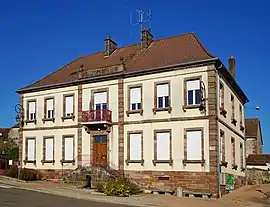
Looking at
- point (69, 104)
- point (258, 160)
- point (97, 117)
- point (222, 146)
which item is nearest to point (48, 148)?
point (69, 104)

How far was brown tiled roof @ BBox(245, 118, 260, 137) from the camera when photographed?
51362 millimetres

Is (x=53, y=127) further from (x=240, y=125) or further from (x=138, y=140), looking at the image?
(x=240, y=125)

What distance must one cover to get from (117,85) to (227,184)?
956 cm

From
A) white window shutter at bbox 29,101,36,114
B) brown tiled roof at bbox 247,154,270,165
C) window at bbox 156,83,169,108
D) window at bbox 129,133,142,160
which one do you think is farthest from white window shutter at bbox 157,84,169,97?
brown tiled roof at bbox 247,154,270,165

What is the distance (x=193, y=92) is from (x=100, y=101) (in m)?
6.98

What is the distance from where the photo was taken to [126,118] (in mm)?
25875

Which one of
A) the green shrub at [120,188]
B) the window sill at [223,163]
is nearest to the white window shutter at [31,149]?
the green shrub at [120,188]

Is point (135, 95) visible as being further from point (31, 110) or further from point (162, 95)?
point (31, 110)

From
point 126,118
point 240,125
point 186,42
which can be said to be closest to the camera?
point 126,118

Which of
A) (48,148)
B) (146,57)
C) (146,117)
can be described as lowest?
(48,148)

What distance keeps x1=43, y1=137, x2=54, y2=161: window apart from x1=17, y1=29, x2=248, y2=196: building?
74 millimetres

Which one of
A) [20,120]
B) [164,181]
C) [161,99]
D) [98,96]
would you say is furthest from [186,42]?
[20,120]

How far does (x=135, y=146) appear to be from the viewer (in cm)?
2531

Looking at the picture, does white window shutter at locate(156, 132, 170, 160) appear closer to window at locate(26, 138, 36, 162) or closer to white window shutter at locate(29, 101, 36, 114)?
→ window at locate(26, 138, 36, 162)
